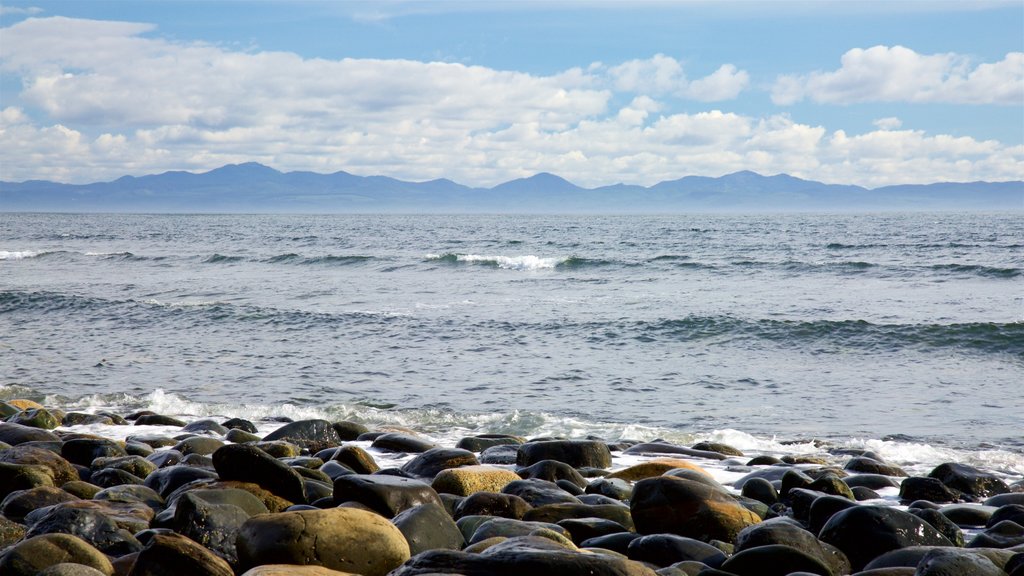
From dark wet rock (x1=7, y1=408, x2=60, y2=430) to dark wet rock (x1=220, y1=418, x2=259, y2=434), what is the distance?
1867 mm

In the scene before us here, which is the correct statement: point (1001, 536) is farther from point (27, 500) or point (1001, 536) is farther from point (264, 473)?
point (27, 500)

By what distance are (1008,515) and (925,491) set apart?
1.22 meters

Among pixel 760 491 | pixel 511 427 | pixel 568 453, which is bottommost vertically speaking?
pixel 511 427

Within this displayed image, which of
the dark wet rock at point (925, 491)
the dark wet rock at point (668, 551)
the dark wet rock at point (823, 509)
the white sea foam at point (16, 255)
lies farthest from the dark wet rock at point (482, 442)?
the white sea foam at point (16, 255)

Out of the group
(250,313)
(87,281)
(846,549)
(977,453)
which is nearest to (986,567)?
(846,549)

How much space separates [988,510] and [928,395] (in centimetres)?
646

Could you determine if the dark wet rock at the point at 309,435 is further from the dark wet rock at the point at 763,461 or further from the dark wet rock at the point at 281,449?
the dark wet rock at the point at 763,461

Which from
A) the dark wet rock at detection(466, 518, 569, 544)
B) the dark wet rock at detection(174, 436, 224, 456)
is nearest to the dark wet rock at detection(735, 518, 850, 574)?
the dark wet rock at detection(466, 518, 569, 544)

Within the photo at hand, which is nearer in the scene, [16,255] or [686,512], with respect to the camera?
[686,512]

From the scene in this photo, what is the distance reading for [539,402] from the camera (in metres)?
12.5

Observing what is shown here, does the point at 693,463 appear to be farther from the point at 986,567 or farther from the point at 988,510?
the point at 986,567

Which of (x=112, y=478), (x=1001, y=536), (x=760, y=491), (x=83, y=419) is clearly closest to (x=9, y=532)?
(x=112, y=478)

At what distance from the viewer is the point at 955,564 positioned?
4.72 metres

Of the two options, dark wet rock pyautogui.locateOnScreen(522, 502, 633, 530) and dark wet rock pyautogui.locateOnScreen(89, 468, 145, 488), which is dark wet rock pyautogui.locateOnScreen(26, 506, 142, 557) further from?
dark wet rock pyautogui.locateOnScreen(522, 502, 633, 530)
